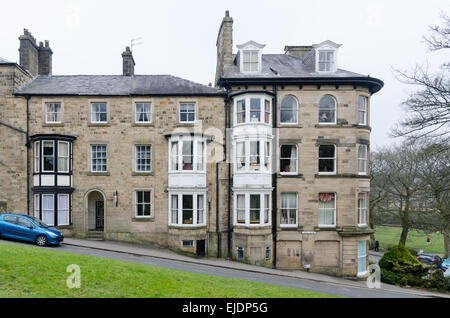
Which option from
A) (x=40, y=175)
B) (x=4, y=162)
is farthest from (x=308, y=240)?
(x=4, y=162)

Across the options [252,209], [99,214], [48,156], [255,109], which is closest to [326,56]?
[255,109]

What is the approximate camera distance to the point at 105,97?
20.5 m

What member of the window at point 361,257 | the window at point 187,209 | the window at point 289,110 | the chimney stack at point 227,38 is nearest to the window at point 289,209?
the window at point 361,257

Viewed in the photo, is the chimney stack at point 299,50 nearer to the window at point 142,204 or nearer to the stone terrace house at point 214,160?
the stone terrace house at point 214,160

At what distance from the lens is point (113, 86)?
2134 cm

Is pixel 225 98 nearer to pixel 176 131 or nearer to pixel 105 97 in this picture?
pixel 176 131

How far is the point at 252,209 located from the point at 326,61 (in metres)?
12.2

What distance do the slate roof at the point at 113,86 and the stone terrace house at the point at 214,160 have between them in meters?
0.17

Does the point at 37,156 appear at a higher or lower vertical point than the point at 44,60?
lower

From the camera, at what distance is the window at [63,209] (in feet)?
64.9

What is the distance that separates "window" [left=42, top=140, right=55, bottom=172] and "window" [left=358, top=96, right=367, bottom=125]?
2223 cm

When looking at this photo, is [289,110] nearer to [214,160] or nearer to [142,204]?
[214,160]
